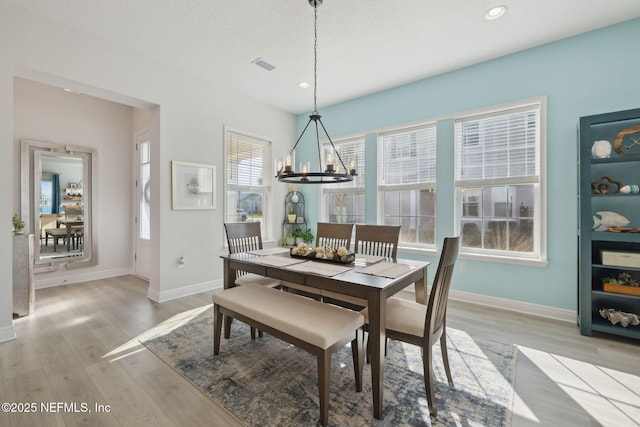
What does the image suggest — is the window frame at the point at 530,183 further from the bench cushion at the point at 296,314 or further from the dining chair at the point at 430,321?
the bench cushion at the point at 296,314

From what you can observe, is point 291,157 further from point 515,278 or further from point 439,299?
point 515,278

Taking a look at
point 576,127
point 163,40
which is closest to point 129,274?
point 163,40

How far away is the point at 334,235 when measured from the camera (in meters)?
3.25

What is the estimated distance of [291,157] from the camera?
7.72 feet

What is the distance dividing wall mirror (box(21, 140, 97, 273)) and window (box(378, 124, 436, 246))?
15.2 ft

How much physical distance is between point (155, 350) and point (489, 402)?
2.53 metres

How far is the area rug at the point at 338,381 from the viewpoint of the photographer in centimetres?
165

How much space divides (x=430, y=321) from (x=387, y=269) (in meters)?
0.53

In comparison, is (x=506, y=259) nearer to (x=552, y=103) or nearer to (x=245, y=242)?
(x=552, y=103)

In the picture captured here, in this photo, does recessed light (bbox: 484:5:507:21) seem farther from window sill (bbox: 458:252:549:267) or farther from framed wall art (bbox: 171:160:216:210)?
framed wall art (bbox: 171:160:216:210)

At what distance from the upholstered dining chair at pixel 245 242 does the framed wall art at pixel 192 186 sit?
1137mm

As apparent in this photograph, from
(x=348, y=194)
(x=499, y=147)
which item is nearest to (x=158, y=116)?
(x=348, y=194)

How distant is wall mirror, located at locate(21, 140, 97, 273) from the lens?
3896 millimetres

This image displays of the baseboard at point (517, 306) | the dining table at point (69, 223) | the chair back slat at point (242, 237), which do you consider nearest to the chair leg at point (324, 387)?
the chair back slat at point (242, 237)
